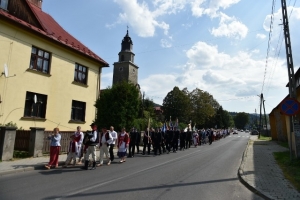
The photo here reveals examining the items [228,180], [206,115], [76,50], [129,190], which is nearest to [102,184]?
[129,190]

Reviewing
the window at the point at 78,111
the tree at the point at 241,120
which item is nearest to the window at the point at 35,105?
the window at the point at 78,111

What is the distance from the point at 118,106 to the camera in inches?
724

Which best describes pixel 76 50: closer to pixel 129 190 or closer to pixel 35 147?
pixel 35 147

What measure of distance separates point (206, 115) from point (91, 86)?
158 ft

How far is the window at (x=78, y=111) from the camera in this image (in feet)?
65.3

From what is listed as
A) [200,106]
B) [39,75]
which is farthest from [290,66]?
[200,106]

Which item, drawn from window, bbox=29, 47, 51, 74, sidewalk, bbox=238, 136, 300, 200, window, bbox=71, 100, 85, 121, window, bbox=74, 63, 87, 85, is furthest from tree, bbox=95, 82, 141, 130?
sidewalk, bbox=238, 136, 300, 200

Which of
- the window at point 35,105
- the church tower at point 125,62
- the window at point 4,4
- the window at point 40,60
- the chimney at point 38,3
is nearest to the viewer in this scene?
the window at point 4,4

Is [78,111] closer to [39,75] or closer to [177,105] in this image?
[39,75]

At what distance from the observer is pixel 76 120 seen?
19.9 metres

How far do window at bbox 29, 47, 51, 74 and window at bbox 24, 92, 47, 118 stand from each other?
1.84 m

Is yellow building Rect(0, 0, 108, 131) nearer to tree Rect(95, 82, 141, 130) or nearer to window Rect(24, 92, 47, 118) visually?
window Rect(24, 92, 47, 118)

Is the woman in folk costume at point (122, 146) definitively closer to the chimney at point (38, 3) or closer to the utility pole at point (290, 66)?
the utility pole at point (290, 66)

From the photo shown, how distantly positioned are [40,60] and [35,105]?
3.16 meters
